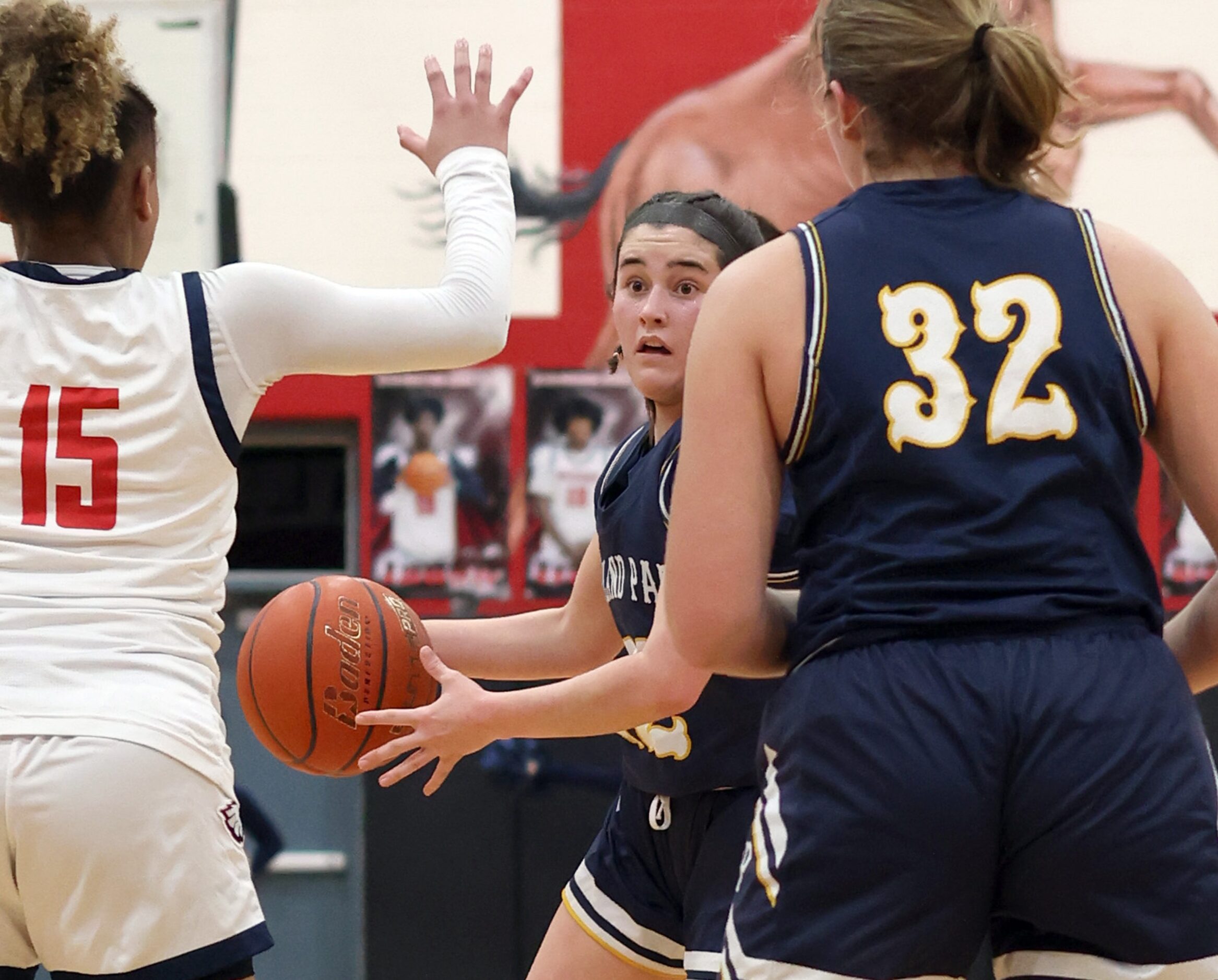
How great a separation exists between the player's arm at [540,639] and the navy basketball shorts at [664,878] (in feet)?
0.97

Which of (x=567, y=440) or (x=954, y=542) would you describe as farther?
(x=567, y=440)

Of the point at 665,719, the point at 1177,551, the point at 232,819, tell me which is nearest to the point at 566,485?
the point at 1177,551

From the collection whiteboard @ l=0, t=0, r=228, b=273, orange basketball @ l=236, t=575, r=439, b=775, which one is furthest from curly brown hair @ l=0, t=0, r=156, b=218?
whiteboard @ l=0, t=0, r=228, b=273

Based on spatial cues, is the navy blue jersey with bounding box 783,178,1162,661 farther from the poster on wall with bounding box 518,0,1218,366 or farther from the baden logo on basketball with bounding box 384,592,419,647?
the poster on wall with bounding box 518,0,1218,366

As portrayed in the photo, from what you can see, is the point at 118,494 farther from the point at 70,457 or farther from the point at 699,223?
the point at 699,223

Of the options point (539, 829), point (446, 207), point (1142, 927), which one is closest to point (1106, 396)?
point (1142, 927)

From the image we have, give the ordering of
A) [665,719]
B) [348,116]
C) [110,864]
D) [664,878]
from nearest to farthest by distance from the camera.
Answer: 1. [110,864]
2. [665,719]
3. [664,878]
4. [348,116]

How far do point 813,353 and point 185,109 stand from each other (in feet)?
16.9

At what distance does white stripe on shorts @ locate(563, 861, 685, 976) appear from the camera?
9.27ft

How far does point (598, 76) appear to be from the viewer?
609 cm

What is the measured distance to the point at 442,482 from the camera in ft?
19.9

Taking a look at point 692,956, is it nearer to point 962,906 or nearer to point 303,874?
point 962,906

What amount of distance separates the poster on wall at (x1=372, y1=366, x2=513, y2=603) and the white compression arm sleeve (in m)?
3.86

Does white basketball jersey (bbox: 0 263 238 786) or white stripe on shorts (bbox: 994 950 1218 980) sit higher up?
white basketball jersey (bbox: 0 263 238 786)
